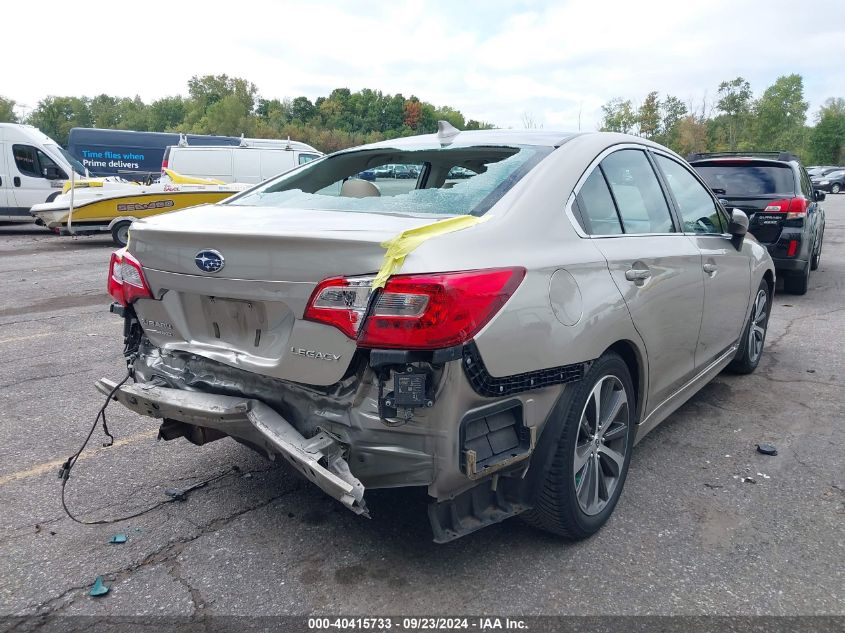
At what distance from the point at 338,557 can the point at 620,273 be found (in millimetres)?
1661

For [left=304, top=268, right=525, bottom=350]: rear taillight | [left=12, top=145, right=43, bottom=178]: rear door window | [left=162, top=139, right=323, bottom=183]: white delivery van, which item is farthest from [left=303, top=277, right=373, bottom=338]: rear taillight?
[left=12, top=145, right=43, bottom=178]: rear door window

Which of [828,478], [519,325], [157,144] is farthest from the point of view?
[157,144]

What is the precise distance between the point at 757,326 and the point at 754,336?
10 centimetres

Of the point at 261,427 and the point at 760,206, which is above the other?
the point at 760,206

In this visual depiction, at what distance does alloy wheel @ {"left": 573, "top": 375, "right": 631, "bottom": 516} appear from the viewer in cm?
284

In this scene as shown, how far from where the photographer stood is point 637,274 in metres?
3.08

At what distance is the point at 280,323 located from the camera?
2492 millimetres

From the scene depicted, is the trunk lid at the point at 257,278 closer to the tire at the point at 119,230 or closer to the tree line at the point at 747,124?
the tire at the point at 119,230

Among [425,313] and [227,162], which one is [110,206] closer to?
[227,162]

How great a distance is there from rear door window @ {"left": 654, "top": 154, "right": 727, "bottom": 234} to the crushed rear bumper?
246 cm

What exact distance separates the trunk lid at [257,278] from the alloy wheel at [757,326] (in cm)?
358

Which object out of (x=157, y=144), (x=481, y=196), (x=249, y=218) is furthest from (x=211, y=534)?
(x=157, y=144)

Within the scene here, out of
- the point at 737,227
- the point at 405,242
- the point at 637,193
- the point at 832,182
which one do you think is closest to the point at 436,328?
the point at 405,242

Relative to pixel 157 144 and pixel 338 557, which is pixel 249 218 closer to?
pixel 338 557
